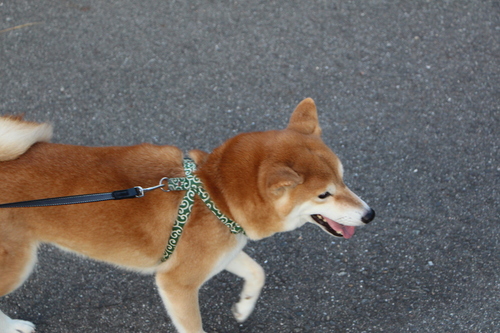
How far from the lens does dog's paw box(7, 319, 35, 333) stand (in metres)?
3.07

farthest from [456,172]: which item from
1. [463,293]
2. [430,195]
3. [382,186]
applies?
[463,293]

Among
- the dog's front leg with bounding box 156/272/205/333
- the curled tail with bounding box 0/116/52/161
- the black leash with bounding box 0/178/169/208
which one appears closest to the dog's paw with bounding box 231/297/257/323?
the dog's front leg with bounding box 156/272/205/333

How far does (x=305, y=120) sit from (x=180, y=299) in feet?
4.01

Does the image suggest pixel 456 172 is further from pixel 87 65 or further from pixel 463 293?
pixel 87 65

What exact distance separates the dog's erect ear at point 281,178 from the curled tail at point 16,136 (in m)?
1.24

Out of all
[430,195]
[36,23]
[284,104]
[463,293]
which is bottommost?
[463,293]

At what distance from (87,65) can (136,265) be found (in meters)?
2.51

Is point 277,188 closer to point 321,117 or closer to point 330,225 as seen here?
point 330,225

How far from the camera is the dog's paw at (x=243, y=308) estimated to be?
10.0 ft

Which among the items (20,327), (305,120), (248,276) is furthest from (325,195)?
(20,327)

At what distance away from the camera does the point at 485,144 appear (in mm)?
4051

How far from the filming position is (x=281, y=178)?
2.46 metres

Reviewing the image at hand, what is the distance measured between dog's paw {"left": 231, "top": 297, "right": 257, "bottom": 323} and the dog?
347 millimetres

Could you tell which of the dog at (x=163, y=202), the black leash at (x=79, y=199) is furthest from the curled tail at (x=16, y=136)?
the black leash at (x=79, y=199)
